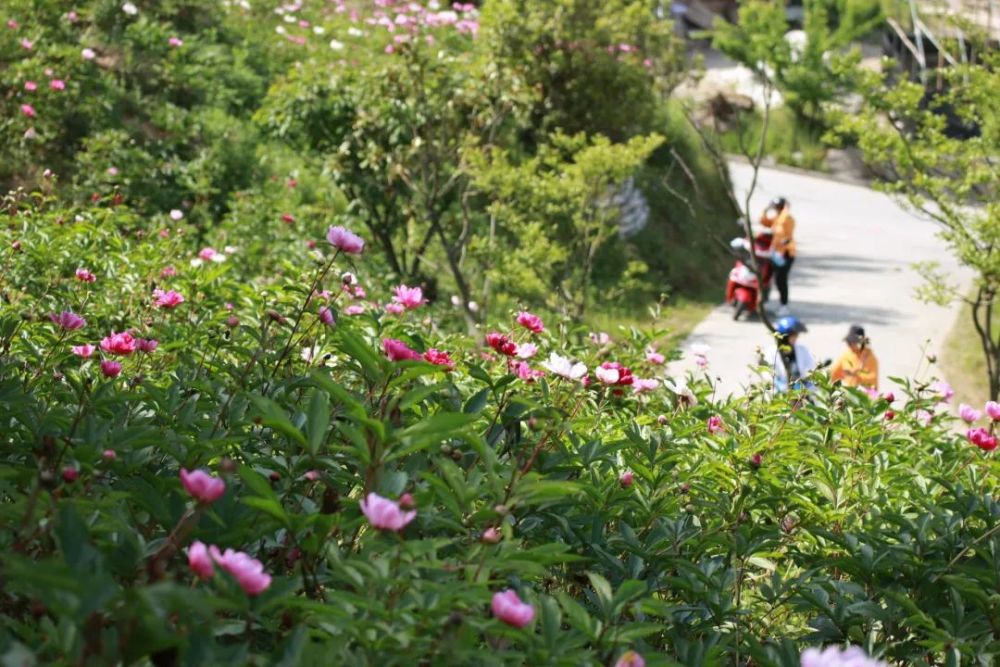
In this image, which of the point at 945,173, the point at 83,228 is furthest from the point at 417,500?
the point at 945,173

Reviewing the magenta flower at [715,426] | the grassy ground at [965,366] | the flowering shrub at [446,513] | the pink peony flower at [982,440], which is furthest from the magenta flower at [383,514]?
the grassy ground at [965,366]

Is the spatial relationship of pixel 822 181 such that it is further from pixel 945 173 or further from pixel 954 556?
pixel 954 556

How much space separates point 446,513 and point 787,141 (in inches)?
1085

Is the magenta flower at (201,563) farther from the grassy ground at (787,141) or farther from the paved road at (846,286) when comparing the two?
the grassy ground at (787,141)

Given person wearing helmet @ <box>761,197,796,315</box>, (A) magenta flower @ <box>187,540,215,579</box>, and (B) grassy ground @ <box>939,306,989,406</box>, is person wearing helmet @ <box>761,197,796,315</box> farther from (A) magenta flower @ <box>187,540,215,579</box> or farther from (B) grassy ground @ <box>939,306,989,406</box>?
(A) magenta flower @ <box>187,540,215,579</box>

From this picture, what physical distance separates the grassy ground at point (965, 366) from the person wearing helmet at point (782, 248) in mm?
1725

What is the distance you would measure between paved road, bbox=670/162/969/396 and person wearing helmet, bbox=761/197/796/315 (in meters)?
0.46

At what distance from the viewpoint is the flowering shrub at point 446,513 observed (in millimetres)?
1607

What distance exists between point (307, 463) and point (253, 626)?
473 mm

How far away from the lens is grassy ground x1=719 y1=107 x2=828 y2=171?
1057 inches

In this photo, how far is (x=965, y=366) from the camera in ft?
38.2

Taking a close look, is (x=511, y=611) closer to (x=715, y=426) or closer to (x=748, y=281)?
(x=715, y=426)

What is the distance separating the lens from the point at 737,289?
12.4m

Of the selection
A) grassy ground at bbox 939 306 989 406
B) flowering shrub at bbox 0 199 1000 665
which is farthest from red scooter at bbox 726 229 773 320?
flowering shrub at bbox 0 199 1000 665
